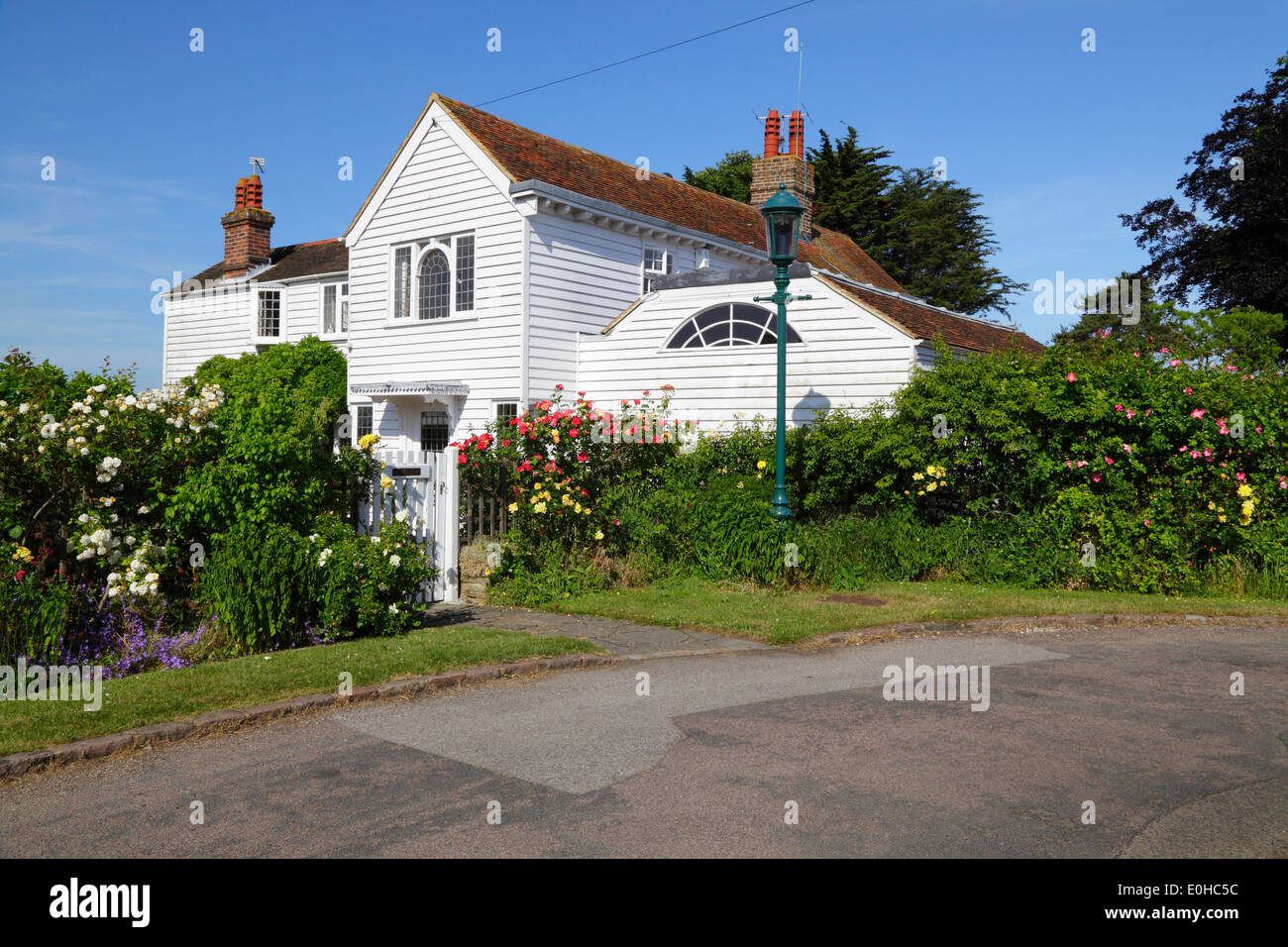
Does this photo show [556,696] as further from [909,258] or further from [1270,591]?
[909,258]

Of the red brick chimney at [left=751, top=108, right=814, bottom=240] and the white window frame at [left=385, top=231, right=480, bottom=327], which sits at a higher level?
the red brick chimney at [left=751, top=108, right=814, bottom=240]

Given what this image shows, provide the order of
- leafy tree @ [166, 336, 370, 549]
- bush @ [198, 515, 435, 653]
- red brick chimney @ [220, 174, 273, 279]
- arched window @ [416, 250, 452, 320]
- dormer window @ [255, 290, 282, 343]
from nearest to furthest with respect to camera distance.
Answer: bush @ [198, 515, 435, 653], leafy tree @ [166, 336, 370, 549], arched window @ [416, 250, 452, 320], dormer window @ [255, 290, 282, 343], red brick chimney @ [220, 174, 273, 279]

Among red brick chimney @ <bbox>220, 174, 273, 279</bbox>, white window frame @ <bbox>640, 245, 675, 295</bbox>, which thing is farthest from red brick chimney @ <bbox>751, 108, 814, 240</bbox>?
red brick chimney @ <bbox>220, 174, 273, 279</bbox>

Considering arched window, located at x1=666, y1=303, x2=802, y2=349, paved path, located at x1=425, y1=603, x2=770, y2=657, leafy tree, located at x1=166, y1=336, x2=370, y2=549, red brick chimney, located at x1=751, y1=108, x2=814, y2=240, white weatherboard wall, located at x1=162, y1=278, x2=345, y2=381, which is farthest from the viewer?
white weatherboard wall, located at x1=162, y1=278, x2=345, y2=381

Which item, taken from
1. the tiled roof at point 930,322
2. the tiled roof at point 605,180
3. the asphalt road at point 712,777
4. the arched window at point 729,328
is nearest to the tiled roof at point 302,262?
the tiled roof at point 605,180

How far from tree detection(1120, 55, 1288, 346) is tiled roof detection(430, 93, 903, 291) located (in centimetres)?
1434

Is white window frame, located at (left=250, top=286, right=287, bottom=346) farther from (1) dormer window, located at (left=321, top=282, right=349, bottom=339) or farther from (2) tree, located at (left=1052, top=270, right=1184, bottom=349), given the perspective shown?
(2) tree, located at (left=1052, top=270, right=1184, bottom=349)

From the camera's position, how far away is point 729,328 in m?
17.2

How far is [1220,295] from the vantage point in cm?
3222

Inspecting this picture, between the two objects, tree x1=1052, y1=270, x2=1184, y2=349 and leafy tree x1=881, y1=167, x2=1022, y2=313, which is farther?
leafy tree x1=881, y1=167, x2=1022, y2=313

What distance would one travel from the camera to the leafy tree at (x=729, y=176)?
4902 cm

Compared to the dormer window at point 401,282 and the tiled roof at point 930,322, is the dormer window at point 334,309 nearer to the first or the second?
the dormer window at point 401,282

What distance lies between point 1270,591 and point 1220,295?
24.8 meters

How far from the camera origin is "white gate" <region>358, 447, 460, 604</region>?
10.8 metres
